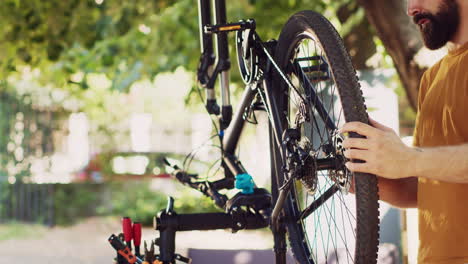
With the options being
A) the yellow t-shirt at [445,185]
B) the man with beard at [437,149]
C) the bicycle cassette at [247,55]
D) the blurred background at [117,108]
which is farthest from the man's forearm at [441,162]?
the blurred background at [117,108]

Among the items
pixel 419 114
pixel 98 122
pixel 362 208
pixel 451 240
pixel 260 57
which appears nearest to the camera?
pixel 362 208

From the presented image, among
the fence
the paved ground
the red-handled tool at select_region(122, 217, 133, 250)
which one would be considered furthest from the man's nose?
the fence

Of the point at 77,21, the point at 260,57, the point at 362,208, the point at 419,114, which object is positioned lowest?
the point at 362,208

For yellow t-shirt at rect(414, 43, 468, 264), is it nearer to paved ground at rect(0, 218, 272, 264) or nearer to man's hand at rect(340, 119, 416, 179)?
man's hand at rect(340, 119, 416, 179)

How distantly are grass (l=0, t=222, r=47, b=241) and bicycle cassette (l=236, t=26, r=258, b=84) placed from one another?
689cm

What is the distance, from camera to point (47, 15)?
6.02 m

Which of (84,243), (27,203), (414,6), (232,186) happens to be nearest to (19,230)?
(27,203)

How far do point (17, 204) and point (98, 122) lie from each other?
2.09 meters

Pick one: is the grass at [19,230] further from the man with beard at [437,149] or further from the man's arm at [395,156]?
the man's arm at [395,156]

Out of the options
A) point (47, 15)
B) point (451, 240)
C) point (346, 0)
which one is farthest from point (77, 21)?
point (451, 240)

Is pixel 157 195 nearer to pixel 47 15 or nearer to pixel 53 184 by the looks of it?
pixel 53 184

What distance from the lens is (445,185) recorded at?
5.49 feet

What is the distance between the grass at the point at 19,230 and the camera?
863 centimetres

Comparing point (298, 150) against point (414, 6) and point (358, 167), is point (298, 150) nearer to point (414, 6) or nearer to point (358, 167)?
point (358, 167)
